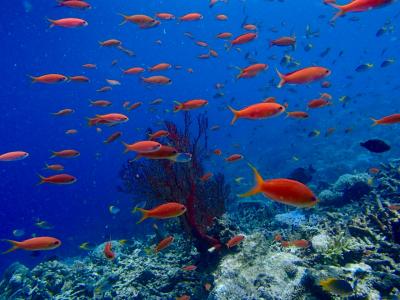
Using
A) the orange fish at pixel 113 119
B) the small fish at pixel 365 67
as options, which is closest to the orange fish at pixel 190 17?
the orange fish at pixel 113 119

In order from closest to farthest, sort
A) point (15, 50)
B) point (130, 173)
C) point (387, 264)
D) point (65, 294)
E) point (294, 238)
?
1. point (387, 264)
2. point (294, 238)
3. point (65, 294)
4. point (130, 173)
5. point (15, 50)

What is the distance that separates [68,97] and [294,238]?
278ft

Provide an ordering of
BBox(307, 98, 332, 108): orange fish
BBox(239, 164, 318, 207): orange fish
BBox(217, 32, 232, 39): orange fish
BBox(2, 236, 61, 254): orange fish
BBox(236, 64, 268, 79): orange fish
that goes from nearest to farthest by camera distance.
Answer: BBox(239, 164, 318, 207): orange fish
BBox(2, 236, 61, 254): orange fish
BBox(236, 64, 268, 79): orange fish
BBox(307, 98, 332, 108): orange fish
BBox(217, 32, 232, 39): orange fish

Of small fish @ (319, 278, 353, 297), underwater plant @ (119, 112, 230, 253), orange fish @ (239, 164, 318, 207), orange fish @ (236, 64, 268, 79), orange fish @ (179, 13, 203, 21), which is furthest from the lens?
orange fish @ (179, 13, 203, 21)

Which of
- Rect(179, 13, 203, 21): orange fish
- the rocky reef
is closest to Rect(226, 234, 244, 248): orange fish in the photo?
the rocky reef

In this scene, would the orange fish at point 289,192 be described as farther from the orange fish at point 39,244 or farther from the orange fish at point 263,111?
the orange fish at point 39,244

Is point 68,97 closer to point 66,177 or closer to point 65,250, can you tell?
point 65,250

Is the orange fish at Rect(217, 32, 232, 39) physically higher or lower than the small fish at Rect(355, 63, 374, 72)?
higher

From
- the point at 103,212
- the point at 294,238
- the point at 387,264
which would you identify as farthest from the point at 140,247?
the point at 103,212

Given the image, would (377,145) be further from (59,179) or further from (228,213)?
(59,179)

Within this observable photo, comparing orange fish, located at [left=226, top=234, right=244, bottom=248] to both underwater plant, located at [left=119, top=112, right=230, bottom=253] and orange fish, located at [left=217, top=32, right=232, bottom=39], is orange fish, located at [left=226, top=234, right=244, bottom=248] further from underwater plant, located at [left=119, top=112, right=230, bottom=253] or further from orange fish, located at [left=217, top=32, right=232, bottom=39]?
orange fish, located at [left=217, top=32, right=232, bottom=39]

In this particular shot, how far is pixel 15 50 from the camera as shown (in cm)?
3828

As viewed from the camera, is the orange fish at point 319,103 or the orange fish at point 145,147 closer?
the orange fish at point 145,147

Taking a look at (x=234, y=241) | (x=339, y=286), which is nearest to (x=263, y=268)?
(x=234, y=241)
